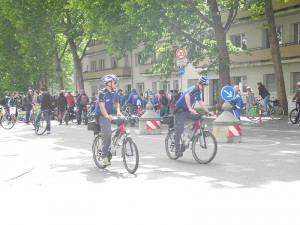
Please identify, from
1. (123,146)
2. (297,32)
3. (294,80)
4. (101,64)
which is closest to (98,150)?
(123,146)

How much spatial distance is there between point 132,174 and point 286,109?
19.4m

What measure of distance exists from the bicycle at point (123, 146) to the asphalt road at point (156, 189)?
199mm

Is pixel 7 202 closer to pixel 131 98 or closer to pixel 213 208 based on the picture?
pixel 213 208

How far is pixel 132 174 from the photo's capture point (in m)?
9.40

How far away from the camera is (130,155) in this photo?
31.6 ft

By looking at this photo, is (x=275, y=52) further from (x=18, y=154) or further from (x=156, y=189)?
(x=156, y=189)

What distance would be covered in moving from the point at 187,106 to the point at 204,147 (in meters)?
0.89

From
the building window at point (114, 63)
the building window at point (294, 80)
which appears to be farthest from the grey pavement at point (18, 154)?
the building window at point (114, 63)

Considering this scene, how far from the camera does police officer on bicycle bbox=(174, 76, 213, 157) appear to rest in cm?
1067

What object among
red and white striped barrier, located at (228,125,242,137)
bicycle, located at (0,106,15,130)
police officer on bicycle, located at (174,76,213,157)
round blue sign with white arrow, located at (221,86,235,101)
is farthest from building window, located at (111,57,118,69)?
police officer on bicycle, located at (174,76,213,157)

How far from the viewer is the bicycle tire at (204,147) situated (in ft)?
34.5

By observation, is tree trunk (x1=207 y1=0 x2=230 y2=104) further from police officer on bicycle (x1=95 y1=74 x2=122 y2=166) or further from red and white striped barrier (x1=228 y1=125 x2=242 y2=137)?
police officer on bicycle (x1=95 y1=74 x2=122 y2=166)

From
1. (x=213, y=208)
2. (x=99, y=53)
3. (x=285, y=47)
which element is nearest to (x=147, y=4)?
(x=285, y=47)

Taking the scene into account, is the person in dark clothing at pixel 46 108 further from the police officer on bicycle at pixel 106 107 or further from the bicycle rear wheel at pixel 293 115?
the police officer on bicycle at pixel 106 107
